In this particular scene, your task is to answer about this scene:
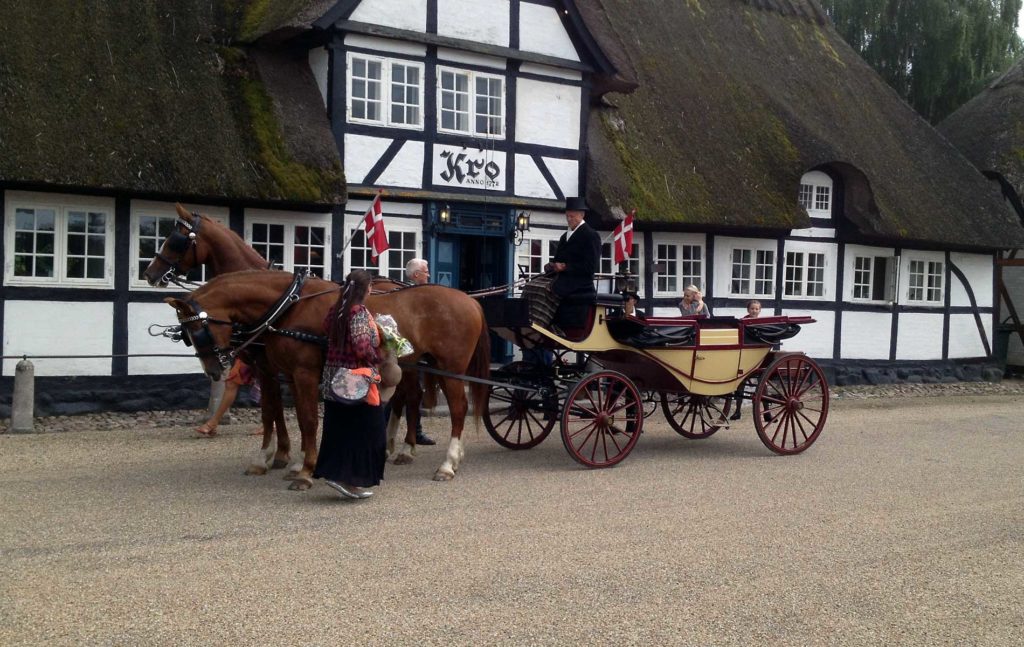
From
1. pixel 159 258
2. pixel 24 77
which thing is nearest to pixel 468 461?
pixel 159 258

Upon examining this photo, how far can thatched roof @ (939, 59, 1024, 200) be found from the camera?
72.9ft

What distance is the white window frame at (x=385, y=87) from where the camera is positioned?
43.0ft

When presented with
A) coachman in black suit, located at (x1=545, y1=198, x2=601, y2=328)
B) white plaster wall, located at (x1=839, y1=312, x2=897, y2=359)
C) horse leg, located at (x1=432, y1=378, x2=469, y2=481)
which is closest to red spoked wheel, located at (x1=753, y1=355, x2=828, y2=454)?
coachman in black suit, located at (x1=545, y1=198, x2=601, y2=328)

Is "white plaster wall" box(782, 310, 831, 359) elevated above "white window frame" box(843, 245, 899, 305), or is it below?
below

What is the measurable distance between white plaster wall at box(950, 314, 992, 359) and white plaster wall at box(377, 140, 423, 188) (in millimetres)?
12267

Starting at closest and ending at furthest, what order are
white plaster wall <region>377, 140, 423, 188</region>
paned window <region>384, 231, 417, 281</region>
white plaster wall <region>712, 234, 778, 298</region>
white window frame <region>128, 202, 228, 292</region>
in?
white window frame <region>128, 202, 228, 292</region>
white plaster wall <region>377, 140, 423, 188</region>
paned window <region>384, 231, 417, 281</region>
white plaster wall <region>712, 234, 778, 298</region>

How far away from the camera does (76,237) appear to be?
1164 cm

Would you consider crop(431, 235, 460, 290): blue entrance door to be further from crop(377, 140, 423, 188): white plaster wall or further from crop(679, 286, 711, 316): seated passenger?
crop(679, 286, 711, 316): seated passenger

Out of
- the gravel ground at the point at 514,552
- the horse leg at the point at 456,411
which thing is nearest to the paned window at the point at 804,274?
the gravel ground at the point at 514,552

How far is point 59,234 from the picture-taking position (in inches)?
452

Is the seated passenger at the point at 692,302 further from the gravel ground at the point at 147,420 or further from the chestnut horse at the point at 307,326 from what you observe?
the chestnut horse at the point at 307,326

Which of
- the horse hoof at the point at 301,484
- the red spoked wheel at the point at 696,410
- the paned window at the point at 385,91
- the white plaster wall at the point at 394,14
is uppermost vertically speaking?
the white plaster wall at the point at 394,14

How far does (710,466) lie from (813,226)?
10475 millimetres

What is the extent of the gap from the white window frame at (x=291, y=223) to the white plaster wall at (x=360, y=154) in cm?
63
